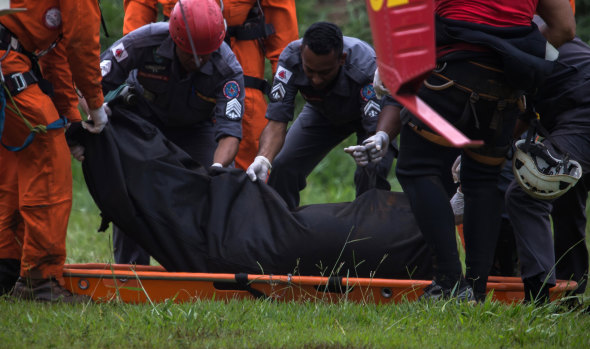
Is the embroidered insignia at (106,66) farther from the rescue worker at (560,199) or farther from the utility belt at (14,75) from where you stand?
the rescue worker at (560,199)

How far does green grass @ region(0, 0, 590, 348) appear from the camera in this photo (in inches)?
106

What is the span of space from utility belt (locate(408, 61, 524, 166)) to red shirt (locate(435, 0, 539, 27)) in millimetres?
178

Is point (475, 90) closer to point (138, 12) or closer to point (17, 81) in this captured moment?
point (17, 81)

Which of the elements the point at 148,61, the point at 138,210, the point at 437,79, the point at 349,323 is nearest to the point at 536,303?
the point at 349,323

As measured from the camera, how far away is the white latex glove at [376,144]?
12.9 ft

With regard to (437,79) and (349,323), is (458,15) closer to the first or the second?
(437,79)

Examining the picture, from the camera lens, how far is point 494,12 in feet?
9.70

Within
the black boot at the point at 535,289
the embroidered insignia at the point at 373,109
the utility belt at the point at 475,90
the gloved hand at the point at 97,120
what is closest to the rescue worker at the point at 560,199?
the black boot at the point at 535,289

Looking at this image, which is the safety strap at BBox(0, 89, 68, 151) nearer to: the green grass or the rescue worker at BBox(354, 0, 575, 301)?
the green grass

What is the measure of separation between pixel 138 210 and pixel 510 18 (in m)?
1.90

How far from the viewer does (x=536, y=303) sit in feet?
11.0

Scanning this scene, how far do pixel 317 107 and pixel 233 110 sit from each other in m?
0.64

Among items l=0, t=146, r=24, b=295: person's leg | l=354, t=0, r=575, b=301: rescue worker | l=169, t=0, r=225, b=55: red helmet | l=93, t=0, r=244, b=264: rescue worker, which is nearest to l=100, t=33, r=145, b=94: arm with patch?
l=93, t=0, r=244, b=264: rescue worker

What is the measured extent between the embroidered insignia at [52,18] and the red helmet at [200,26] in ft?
2.91
